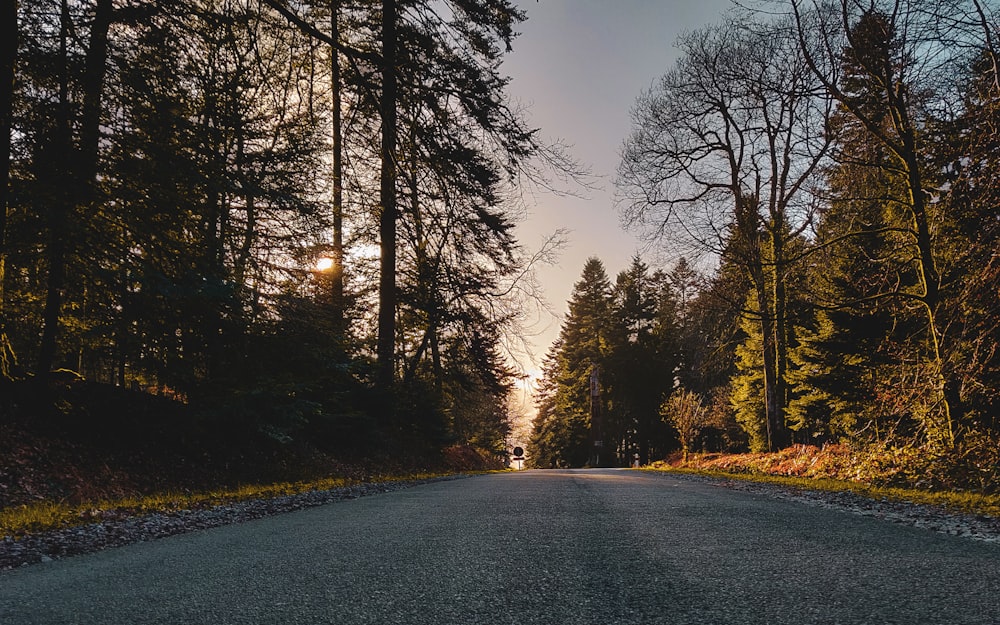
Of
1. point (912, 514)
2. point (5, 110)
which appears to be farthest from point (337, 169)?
point (912, 514)

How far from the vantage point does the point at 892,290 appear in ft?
33.1

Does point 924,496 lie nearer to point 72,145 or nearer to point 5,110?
point 72,145

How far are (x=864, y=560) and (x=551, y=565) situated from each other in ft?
5.97

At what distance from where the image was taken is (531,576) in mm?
2922

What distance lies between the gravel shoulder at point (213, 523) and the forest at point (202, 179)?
11.2 ft

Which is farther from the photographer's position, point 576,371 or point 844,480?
point 576,371

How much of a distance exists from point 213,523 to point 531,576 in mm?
4149

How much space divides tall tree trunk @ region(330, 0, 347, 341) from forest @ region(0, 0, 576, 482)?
0.29 ft

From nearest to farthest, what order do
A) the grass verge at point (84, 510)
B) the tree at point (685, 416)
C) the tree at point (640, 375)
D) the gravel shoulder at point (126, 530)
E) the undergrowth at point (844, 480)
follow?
the gravel shoulder at point (126, 530) < the grass verge at point (84, 510) < the undergrowth at point (844, 480) < the tree at point (685, 416) < the tree at point (640, 375)

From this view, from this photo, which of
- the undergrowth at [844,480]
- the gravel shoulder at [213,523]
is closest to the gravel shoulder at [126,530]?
the gravel shoulder at [213,523]

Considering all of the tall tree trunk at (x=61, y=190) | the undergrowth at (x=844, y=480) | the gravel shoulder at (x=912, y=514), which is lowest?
the undergrowth at (x=844, y=480)

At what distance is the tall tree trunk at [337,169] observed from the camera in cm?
720

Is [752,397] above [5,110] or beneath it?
beneath

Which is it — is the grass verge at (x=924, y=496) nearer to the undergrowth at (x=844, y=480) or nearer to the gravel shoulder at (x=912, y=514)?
the undergrowth at (x=844, y=480)
